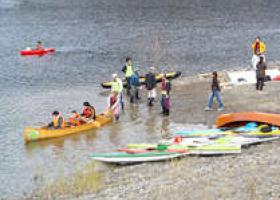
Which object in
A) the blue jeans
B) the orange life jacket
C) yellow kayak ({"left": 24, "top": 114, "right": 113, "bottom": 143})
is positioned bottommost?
yellow kayak ({"left": 24, "top": 114, "right": 113, "bottom": 143})

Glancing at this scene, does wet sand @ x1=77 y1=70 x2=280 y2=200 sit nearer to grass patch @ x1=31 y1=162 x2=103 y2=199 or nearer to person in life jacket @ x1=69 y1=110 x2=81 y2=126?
grass patch @ x1=31 y1=162 x2=103 y2=199

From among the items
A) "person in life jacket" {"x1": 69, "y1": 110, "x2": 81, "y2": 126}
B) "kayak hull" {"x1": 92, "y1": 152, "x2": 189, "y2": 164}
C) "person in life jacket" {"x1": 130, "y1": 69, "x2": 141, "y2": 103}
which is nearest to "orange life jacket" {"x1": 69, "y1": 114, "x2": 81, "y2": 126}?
"person in life jacket" {"x1": 69, "y1": 110, "x2": 81, "y2": 126}

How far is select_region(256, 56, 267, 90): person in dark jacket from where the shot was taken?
3048 centimetres

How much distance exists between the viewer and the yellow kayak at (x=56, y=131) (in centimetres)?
2625

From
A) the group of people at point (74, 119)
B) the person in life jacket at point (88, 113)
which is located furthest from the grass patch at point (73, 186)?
the person in life jacket at point (88, 113)

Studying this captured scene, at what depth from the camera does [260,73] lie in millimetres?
30859

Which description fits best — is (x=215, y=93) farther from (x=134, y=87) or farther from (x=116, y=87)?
(x=134, y=87)

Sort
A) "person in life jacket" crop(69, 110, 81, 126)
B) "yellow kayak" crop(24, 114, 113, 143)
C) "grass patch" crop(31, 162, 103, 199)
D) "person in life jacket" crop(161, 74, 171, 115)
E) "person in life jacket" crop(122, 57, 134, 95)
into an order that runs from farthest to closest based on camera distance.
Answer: "person in life jacket" crop(122, 57, 134, 95), "person in life jacket" crop(161, 74, 171, 115), "person in life jacket" crop(69, 110, 81, 126), "yellow kayak" crop(24, 114, 113, 143), "grass patch" crop(31, 162, 103, 199)

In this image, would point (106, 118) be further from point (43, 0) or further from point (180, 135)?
point (43, 0)

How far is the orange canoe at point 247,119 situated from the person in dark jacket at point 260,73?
18.5 ft

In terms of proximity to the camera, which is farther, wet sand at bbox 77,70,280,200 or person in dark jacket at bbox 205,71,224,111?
person in dark jacket at bbox 205,71,224,111

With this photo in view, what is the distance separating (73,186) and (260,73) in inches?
516

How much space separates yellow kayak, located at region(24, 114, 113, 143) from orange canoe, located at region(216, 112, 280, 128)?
493cm

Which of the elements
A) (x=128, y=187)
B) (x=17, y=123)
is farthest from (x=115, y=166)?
(x=17, y=123)
